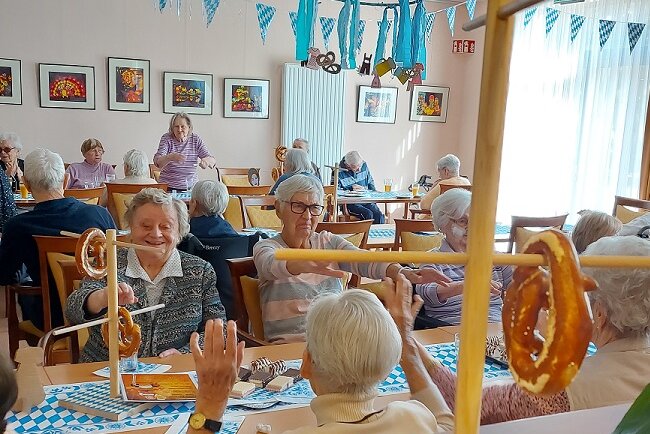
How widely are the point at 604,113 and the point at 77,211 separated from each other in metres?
5.95

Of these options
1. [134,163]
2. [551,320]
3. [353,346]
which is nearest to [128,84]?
[134,163]

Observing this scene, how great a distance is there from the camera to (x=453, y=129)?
944 centimetres

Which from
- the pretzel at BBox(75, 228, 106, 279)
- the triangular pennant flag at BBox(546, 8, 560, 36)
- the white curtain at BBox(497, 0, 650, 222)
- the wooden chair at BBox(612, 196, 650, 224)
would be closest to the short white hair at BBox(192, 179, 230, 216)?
the pretzel at BBox(75, 228, 106, 279)

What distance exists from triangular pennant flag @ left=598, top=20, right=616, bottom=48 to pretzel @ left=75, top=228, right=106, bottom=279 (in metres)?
6.40

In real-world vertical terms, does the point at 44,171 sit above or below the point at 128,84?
below

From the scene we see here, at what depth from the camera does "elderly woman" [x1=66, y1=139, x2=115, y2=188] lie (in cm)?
587

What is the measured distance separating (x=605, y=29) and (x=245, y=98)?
4258 mm

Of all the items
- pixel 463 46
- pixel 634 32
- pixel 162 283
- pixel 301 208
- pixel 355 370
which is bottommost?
pixel 162 283

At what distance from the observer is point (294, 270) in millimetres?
2346

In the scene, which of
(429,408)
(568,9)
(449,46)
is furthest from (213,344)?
(449,46)

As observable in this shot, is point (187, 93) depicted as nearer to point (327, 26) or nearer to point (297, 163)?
point (327, 26)

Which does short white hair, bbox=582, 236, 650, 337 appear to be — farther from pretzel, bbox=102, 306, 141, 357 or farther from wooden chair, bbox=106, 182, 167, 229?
wooden chair, bbox=106, 182, 167, 229

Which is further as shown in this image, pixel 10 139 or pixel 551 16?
pixel 551 16

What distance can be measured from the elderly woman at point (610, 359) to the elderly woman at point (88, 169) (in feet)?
16.7
